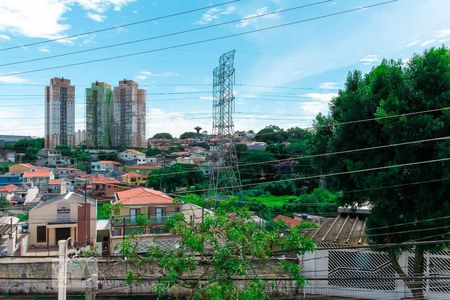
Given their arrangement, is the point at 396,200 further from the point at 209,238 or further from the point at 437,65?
the point at 209,238

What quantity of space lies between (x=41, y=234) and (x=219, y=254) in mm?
15609

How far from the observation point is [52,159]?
174ft

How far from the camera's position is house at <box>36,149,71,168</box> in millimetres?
53094

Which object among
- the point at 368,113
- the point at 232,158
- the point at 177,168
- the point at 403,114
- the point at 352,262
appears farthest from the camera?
the point at 177,168

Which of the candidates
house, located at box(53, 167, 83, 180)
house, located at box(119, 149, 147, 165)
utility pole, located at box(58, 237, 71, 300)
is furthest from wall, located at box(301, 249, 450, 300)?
house, located at box(119, 149, 147, 165)

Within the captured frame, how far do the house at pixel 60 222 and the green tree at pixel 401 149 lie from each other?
45.7 ft

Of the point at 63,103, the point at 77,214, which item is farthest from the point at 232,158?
the point at 63,103

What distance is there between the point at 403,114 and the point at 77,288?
6.95 m

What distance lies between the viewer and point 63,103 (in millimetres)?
45469

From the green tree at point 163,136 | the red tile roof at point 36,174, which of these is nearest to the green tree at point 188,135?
the green tree at point 163,136

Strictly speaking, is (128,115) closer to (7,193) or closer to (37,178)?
(37,178)

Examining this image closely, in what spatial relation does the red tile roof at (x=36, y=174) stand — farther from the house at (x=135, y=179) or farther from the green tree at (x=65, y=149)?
the green tree at (x=65, y=149)

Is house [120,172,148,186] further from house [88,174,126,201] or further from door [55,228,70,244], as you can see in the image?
door [55,228,70,244]

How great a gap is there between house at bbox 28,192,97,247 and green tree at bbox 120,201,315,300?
13.1 meters
